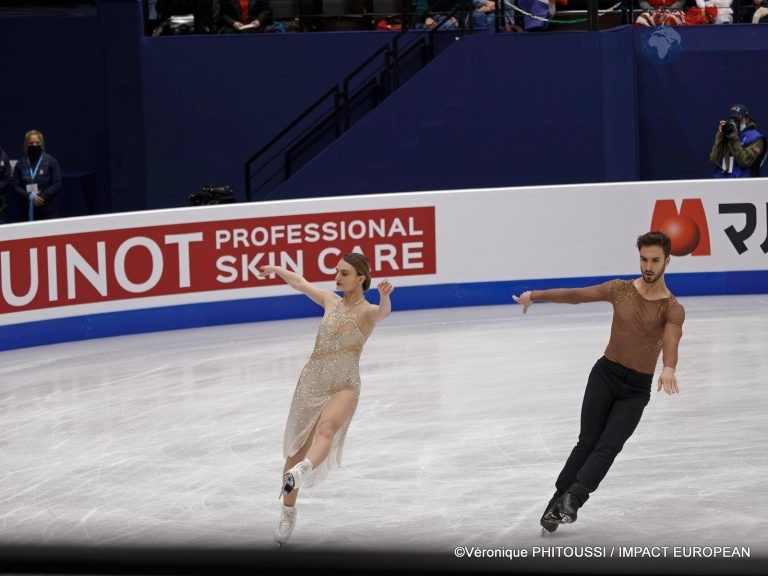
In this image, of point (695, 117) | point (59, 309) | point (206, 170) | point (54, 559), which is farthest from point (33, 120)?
point (54, 559)

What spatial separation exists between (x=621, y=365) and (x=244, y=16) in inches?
517

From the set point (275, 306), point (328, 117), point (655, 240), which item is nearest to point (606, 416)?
point (655, 240)

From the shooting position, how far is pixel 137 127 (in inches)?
706

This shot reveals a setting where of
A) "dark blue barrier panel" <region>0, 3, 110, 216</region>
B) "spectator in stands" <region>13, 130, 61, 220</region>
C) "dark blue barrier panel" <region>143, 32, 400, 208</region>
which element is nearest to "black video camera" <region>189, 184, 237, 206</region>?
"spectator in stands" <region>13, 130, 61, 220</region>

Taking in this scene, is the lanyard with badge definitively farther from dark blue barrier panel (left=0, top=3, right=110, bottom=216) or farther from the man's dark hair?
the man's dark hair

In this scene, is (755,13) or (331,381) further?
(755,13)

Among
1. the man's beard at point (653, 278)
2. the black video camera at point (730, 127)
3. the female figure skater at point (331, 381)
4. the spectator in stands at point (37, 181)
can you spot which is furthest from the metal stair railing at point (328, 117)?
the man's beard at point (653, 278)

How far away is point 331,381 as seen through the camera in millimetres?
6152

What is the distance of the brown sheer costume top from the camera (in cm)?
579

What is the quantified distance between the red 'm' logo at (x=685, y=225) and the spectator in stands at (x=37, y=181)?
21.9 ft

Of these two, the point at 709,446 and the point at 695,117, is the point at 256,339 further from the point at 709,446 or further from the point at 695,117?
the point at 695,117

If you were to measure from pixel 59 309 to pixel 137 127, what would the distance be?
580cm

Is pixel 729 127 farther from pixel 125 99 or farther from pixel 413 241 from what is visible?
pixel 125 99

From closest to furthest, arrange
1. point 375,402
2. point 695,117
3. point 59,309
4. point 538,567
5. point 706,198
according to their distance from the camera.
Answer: point 538,567
point 375,402
point 59,309
point 706,198
point 695,117
